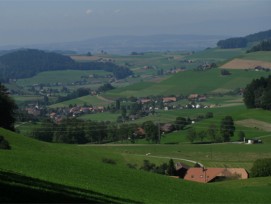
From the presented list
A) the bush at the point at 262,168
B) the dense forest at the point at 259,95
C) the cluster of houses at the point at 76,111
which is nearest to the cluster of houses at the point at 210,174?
the bush at the point at 262,168

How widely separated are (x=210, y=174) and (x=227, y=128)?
26.8m

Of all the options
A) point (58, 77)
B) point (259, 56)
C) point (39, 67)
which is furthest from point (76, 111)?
point (39, 67)

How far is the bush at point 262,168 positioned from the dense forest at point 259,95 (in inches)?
1585

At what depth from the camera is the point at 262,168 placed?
120ft

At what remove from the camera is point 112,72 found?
191250 mm

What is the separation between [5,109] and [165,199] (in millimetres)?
33046

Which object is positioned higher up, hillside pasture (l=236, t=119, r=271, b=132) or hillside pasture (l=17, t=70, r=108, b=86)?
hillside pasture (l=236, t=119, r=271, b=132)

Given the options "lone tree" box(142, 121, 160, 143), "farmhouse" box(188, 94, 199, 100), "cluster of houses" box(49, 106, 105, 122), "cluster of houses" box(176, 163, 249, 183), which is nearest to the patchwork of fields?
"lone tree" box(142, 121, 160, 143)

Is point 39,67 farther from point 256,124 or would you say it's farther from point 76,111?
point 256,124

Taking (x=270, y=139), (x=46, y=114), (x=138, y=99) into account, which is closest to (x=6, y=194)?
(x=270, y=139)

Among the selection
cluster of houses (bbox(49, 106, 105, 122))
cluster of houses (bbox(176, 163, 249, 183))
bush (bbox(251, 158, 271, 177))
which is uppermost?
bush (bbox(251, 158, 271, 177))

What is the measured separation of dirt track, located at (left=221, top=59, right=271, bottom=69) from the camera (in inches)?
4988

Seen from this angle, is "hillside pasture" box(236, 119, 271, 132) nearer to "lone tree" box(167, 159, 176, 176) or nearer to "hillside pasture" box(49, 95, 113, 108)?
"lone tree" box(167, 159, 176, 176)

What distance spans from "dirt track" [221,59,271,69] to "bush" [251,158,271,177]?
3596 inches
